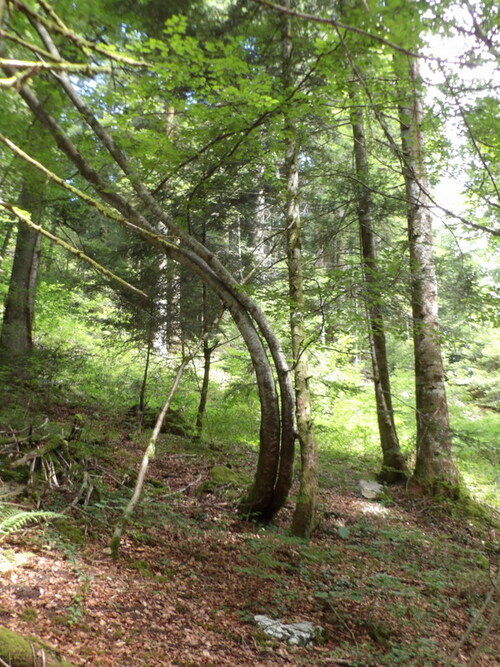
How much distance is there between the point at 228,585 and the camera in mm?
4297

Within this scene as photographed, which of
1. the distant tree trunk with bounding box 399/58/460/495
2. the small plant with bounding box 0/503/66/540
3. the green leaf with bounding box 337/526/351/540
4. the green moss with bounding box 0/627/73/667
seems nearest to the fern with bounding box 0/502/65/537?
the small plant with bounding box 0/503/66/540

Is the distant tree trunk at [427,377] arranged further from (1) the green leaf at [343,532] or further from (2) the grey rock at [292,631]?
(2) the grey rock at [292,631]

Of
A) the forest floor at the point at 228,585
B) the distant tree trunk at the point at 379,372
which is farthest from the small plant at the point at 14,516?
the distant tree trunk at the point at 379,372

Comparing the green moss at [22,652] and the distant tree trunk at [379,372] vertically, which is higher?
the distant tree trunk at [379,372]

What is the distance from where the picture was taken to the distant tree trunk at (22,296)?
9102 mm

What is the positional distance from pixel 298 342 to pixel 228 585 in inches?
129

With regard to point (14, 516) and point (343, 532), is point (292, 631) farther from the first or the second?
point (343, 532)

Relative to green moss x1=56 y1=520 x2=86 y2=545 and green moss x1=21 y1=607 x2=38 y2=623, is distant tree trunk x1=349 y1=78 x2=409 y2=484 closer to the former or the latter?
green moss x1=56 y1=520 x2=86 y2=545

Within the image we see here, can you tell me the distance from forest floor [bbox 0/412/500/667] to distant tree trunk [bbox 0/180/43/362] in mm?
4219

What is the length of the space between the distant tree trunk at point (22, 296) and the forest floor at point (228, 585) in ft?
13.8

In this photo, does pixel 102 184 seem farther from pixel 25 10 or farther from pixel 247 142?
pixel 25 10

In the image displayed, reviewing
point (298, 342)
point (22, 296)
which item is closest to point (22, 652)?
point (298, 342)

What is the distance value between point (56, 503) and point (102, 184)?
3.89 meters

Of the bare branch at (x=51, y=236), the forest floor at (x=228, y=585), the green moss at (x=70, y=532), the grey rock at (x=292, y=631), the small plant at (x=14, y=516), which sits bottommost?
the grey rock at (x=292, y=631)
